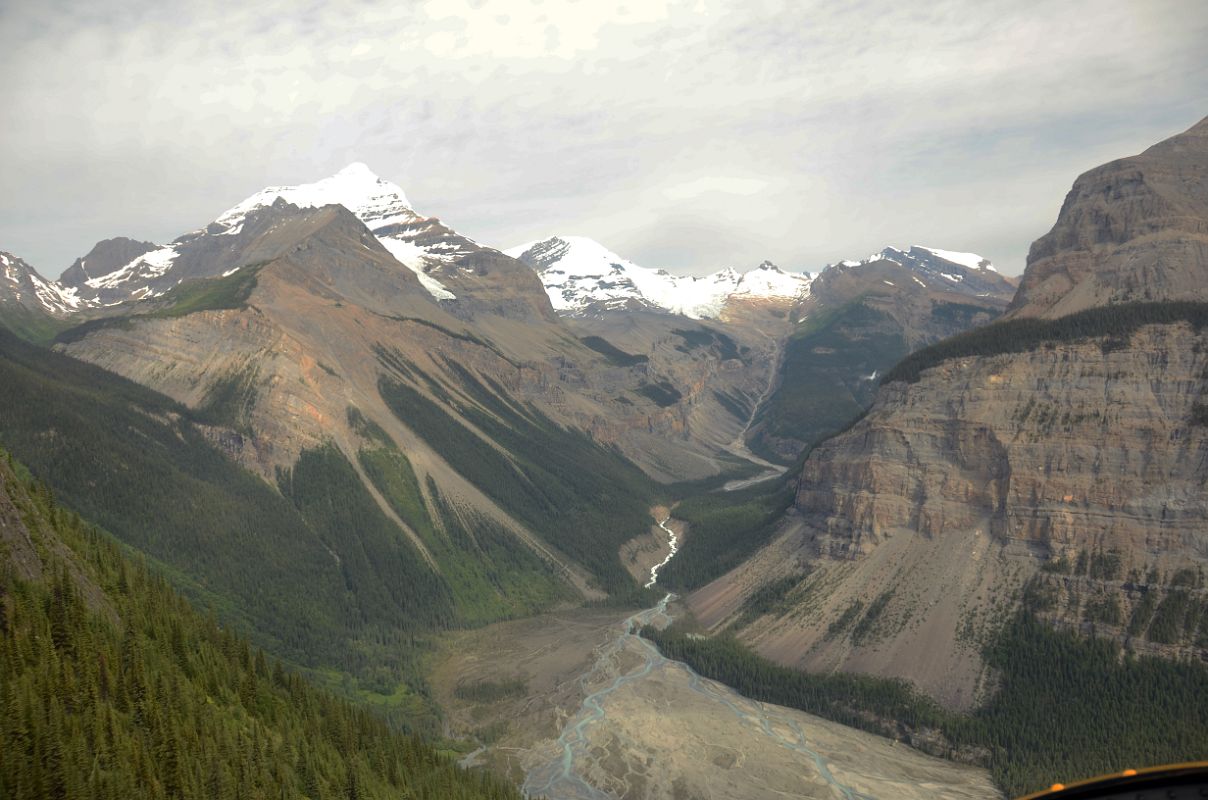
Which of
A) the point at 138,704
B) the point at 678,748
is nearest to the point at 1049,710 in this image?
the point at 678,748

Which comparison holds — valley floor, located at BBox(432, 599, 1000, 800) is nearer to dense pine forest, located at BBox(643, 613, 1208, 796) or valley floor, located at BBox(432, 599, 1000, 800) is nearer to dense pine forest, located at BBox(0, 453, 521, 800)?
dense pine forest, located at BBox(643, 613, 1208, 796)

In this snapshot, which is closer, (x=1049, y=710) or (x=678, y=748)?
(x=678, y=748)

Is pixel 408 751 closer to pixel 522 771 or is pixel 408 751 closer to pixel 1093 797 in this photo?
pixel 522 771

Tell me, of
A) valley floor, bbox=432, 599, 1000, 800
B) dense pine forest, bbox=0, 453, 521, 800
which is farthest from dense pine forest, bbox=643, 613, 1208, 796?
dense pine forest, bbox=0, 453, 521, 800

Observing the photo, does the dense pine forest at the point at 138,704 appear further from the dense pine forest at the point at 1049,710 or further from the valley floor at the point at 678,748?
the dense pine forest at the point at 1049,710

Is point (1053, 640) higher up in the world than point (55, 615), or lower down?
lower down

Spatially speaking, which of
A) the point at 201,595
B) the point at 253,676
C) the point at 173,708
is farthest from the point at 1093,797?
the point at 201,595

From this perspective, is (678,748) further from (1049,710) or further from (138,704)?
(138,704)
